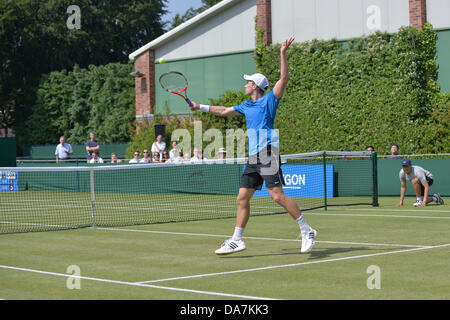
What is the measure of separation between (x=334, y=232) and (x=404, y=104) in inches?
593

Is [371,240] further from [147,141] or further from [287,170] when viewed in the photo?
[147,141]

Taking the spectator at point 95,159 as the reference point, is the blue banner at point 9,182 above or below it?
below

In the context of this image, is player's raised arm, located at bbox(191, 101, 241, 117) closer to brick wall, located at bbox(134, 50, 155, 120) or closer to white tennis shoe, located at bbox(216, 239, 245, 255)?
white tennis shoe, located at bbox(216, 239, 245, 255)

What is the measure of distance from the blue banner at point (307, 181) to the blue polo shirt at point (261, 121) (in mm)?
11938

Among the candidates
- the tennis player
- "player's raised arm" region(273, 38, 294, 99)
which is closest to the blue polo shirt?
the tennis player

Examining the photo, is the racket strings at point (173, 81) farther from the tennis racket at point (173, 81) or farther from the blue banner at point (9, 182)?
the blue banner at point (9, 182)

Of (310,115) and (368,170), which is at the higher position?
(310,115)

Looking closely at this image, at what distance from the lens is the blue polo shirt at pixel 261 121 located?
939 cm

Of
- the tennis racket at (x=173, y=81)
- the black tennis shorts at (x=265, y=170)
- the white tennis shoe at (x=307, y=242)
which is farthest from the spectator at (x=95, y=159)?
the white tennis shoe at (x=307, y=242)

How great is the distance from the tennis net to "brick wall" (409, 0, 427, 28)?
6.24 metres

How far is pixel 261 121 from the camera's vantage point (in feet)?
30.9

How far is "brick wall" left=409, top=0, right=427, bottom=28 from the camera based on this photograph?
86.8ft
